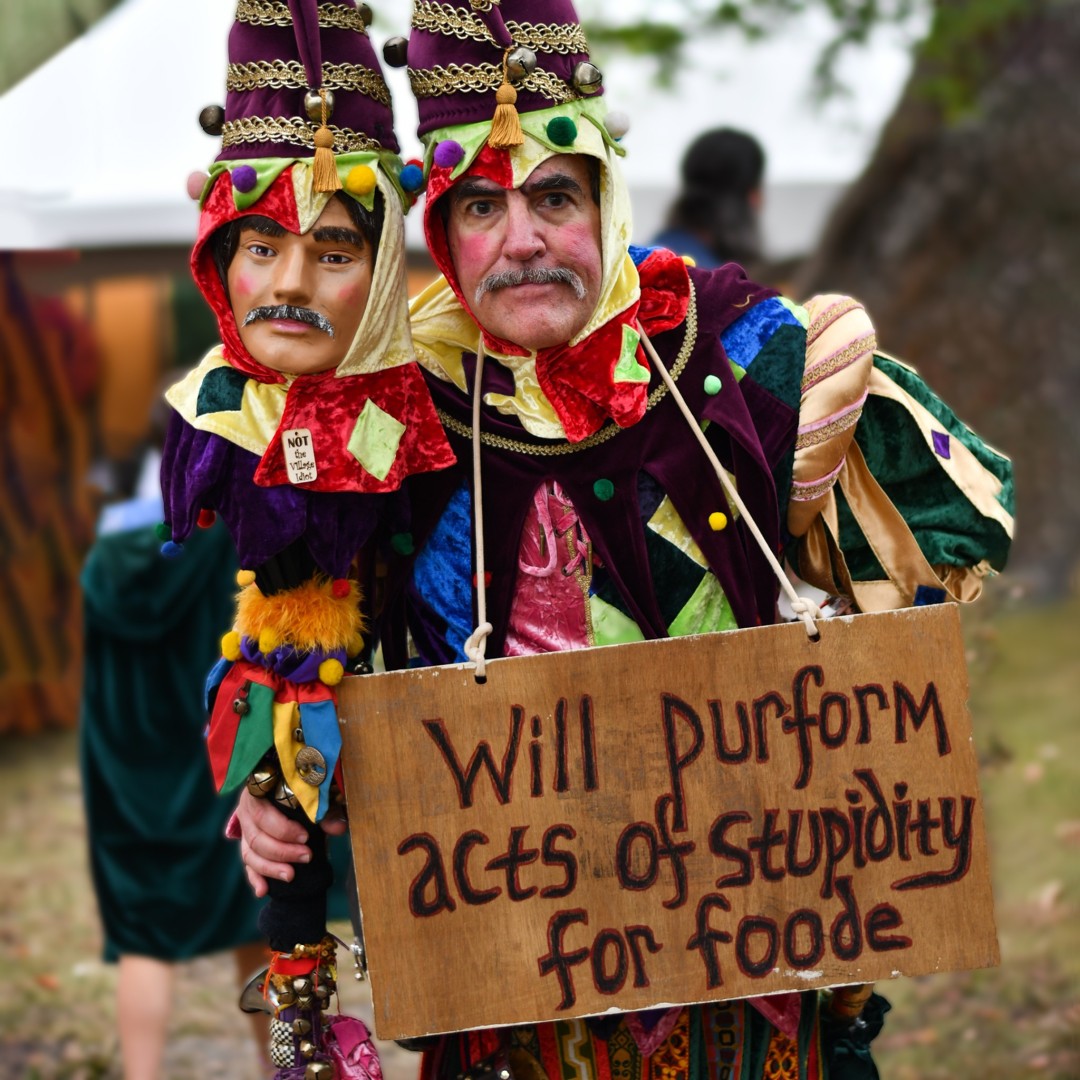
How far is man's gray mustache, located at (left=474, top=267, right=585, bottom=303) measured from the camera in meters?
2.24

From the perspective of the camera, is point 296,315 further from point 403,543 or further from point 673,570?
point 673,570

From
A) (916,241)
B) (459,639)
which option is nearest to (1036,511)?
(916,241)

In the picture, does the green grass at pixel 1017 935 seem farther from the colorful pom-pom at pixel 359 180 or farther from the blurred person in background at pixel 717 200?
the colorful pom-pom at pixel 359 180

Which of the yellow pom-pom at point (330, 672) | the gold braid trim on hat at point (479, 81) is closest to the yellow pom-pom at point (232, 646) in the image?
the yellow pom-pom at point (330, 672)

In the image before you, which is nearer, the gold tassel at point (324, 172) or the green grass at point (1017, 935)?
the gold tassel at point (324, 172)

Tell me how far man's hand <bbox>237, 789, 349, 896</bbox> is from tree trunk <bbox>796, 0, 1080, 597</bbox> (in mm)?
7231

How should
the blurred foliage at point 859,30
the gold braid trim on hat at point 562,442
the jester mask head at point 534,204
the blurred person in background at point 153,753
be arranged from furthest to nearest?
the blurred foliage at point 859,30 < the blurred person in background at point 153,753 < the gold braid trim on hat at point 562,442 < the jester mask head at point 534,204

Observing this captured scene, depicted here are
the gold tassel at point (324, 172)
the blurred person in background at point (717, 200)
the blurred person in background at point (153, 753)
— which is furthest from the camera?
the blurred person in background at point (717, 200)

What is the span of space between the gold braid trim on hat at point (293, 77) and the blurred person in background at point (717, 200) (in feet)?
9.83

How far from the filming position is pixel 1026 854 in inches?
239

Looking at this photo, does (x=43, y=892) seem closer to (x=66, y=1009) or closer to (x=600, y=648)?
(x=66, y=1009)

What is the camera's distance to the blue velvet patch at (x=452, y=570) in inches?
92.0

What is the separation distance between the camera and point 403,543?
2.34m

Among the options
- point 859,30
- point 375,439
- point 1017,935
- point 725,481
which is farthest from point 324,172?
point 859,30
